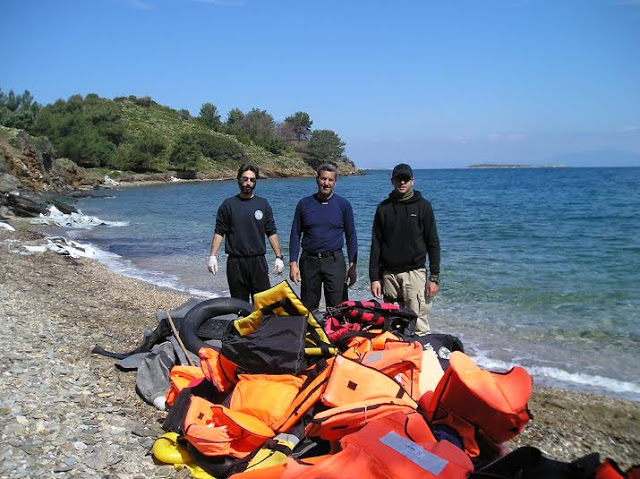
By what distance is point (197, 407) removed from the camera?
364 cm

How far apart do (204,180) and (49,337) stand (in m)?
64.5

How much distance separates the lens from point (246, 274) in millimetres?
5832

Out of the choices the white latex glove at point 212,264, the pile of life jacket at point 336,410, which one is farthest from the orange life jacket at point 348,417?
the white latex glove at point 212,264

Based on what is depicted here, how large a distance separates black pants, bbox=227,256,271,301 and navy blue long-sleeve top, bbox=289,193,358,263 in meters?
0.47

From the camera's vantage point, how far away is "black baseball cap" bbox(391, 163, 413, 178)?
5085 millimetres

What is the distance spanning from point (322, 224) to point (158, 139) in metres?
67.0

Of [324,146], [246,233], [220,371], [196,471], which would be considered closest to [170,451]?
[196,471]

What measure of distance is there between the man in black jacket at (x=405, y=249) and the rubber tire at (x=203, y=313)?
4.89 feet

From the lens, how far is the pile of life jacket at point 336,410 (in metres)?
2.57

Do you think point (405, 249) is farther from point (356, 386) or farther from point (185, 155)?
point (185, 155)

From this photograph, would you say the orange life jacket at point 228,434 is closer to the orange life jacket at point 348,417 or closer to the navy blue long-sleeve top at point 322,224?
the orange life jacket at point 348,417

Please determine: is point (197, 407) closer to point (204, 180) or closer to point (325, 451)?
point (325, 451)

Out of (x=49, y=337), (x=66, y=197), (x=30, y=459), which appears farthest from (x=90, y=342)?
(x=66, y=197)

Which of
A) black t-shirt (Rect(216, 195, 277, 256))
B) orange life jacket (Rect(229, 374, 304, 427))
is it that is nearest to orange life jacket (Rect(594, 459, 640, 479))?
orange life jacket (Rect(229, 374, 304, 427))
